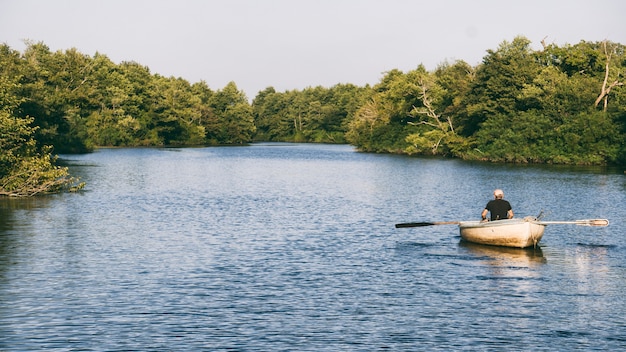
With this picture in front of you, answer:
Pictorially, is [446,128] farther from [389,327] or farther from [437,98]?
[389,327]

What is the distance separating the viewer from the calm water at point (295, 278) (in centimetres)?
1858

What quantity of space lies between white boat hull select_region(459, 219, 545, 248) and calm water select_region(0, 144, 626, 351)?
455mm

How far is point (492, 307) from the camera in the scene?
21.6 meters

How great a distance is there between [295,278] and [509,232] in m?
9.89

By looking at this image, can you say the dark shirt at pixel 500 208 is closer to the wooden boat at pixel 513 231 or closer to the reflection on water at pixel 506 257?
the wooden boat at pixel 513 231

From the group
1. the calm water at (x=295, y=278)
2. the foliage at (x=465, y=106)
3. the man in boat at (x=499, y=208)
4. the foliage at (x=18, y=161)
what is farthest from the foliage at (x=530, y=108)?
the foliage at (x=18, y=161)

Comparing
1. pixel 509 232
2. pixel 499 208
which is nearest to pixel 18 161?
pixel 499 208

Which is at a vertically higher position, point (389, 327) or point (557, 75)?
point (557, 75)

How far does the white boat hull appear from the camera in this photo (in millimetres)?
30250

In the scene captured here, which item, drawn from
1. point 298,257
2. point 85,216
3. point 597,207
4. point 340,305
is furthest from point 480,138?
point 340,305

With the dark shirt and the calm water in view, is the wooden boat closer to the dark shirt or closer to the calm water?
the calm water

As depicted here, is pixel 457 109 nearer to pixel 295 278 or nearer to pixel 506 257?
pixel 506 257

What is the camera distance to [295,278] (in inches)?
1002

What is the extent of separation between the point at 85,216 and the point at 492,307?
27.2 meters
